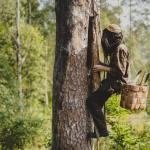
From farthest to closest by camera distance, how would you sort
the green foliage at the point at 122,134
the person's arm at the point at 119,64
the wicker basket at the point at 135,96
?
the green foliage at the point at 122,134 < the person's arm at the point at 119,64 < the wicker basket at the point at 135,96

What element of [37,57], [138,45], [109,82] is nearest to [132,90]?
[109,82]

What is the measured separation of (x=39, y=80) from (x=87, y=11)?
1805 centimetres

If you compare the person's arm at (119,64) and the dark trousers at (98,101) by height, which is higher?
the person's arm at (119,64)

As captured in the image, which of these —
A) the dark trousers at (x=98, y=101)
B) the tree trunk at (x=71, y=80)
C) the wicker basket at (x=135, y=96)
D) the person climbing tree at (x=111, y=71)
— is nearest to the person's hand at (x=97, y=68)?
the person climbing tree at (x=111, y=71)

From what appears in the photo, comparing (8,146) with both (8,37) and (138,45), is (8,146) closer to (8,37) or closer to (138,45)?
(8,37)

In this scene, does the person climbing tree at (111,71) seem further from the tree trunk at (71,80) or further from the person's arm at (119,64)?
the tree trunk at (71,80)

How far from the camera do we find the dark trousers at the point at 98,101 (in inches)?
97.0

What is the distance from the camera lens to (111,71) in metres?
2.55

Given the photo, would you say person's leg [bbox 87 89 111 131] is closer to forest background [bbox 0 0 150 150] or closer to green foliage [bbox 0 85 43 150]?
forest background [bbox 0 0 150 150]

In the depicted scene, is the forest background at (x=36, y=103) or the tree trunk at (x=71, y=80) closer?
the tree trunk at (x=71, y=80)

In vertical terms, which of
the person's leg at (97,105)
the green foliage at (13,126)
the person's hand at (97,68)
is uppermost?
the person's hand at (97,68)

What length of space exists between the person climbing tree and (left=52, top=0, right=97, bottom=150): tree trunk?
18cm

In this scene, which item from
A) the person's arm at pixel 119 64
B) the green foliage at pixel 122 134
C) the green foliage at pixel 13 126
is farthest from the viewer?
the green foliage at pixel 13 126

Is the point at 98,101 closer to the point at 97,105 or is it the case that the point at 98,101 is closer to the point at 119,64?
the point at 97,105
